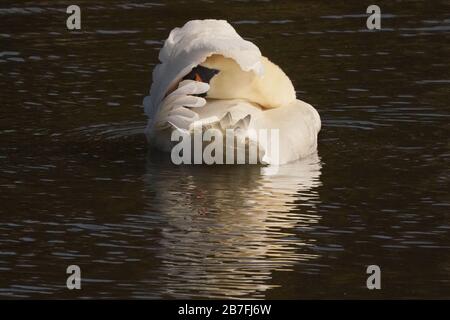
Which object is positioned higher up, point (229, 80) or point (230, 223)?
point (229, 80)

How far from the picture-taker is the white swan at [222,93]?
10.9 meters

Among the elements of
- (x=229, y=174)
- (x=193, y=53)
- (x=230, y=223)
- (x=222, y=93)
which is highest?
(x=193, y=53)

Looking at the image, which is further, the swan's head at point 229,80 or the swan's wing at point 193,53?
the swan's head at point 229,80

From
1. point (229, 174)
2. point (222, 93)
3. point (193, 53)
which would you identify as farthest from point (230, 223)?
point (193, 53)

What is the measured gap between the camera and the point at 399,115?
12445 millimetres

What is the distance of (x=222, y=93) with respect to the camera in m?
11.2

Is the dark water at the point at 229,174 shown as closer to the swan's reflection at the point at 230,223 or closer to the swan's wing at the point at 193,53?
the swan's reflection at the point at 230,223

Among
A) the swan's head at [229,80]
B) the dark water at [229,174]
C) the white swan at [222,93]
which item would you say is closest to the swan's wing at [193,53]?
the white swan at [222,93]

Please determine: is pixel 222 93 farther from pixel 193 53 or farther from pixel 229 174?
pixel 229 174

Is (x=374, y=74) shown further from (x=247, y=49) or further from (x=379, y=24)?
(x=247, y=49)

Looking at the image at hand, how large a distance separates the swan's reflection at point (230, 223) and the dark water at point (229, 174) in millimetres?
16

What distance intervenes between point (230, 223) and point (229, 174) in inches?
46.3
